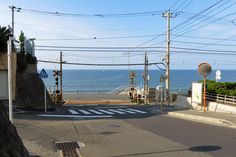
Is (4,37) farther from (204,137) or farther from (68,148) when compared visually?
(204,137)

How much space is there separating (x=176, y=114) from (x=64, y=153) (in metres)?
14.3

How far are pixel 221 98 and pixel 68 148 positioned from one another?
17.8m

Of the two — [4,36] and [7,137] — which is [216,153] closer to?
[7,137]

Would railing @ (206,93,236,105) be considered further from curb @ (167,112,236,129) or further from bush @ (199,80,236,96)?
curb @ (167,112,236,129)

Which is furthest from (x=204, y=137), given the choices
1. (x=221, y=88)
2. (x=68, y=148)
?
(x=221, y=88)

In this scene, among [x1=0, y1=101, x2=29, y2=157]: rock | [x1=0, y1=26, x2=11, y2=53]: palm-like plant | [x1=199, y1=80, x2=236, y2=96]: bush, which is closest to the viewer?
[x1=0, y1=101, x2=29, y2=157]: rock

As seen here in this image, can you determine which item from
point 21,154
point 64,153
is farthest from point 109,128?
point 21,154

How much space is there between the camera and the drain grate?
36.8 feet

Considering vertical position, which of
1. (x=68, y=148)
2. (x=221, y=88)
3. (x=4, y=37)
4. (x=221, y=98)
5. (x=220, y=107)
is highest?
(x=4, y=37)

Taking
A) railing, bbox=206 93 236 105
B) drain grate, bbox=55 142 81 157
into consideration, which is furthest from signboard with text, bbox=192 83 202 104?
drain grate, bbox=55 142 81 157

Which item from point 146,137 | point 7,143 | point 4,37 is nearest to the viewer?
point 7,143

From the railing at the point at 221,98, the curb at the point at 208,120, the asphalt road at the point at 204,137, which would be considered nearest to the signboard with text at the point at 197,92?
the railing at the point at 221,98

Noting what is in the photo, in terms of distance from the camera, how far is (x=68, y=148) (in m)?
12.2

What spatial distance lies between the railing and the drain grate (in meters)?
15.8
